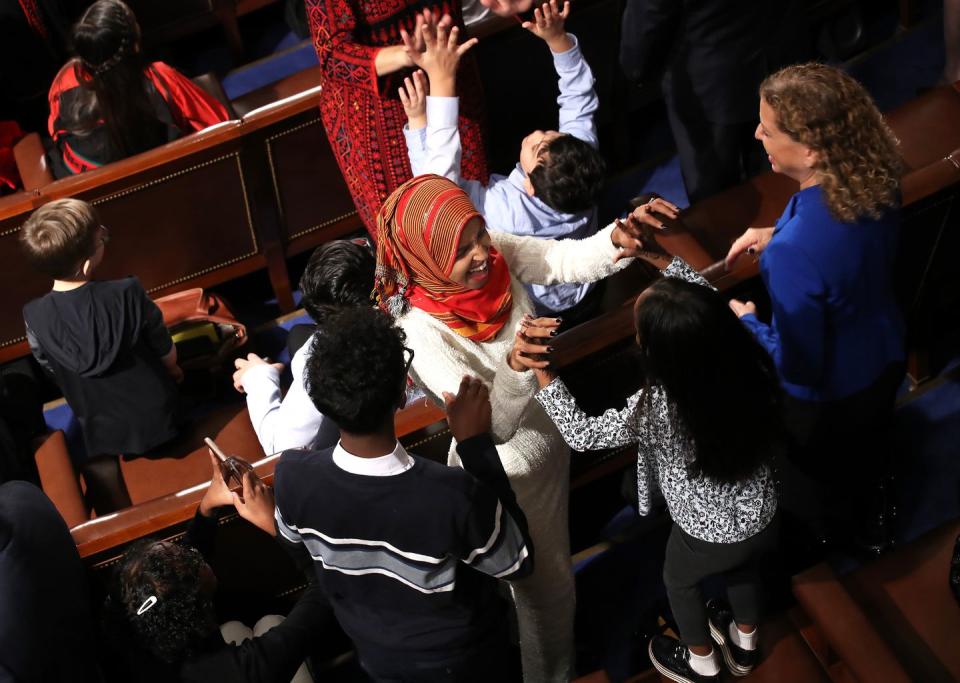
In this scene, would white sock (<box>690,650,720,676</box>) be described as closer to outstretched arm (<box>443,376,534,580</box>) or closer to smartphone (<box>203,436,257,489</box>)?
outstretched arm (<box>443,376,534,580</box>)

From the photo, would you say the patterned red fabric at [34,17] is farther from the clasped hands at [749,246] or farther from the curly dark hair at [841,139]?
the curly dark hair at [841,139]

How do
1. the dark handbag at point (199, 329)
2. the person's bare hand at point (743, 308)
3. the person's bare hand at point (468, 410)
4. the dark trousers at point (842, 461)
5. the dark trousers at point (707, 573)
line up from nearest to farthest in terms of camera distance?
the person's bare hand at point (468, 410), the dark trousers at point (707, 573), the person's bare hand at point (743, 308), the dark trousers at point (842, 461), the dark handbag at point (199, 329)

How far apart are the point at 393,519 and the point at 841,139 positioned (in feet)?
3.79

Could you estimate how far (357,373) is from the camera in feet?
5.64

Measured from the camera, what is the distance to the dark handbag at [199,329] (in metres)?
3.31

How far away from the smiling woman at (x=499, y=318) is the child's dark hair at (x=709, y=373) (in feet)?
0.79

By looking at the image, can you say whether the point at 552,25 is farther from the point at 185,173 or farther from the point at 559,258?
the point at 185,173

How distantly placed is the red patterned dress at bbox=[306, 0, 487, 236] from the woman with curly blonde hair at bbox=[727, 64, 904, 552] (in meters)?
0.97

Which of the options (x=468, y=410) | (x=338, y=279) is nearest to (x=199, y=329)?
(x=338, y=279)

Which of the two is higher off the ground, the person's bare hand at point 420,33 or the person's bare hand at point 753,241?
the person's bare hand at point 420,33

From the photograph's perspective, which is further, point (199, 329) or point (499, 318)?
point (199, 329)

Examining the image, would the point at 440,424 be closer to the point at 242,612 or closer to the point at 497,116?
the point at 242,612

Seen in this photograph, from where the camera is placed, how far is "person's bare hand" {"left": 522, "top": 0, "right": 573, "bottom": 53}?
2.53m

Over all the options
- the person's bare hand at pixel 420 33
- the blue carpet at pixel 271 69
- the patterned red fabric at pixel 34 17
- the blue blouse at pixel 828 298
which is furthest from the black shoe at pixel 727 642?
the patterned red fabric at pixel 34 17
